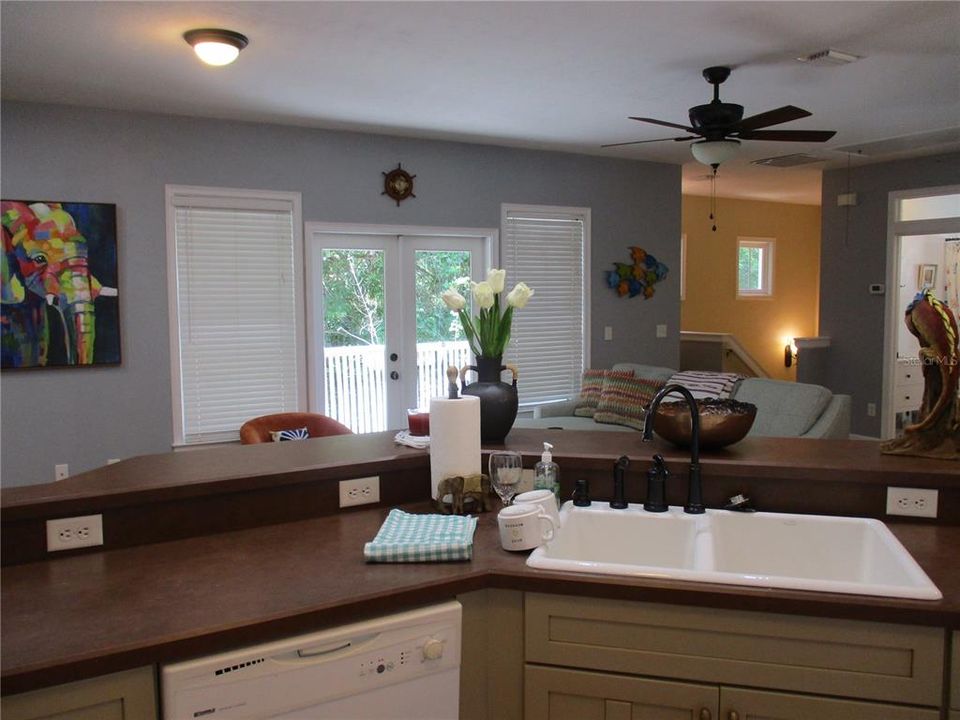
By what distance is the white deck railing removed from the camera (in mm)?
5152

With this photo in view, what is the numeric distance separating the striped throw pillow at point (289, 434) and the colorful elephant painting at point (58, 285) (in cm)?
128

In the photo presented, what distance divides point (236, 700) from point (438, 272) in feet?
14.4

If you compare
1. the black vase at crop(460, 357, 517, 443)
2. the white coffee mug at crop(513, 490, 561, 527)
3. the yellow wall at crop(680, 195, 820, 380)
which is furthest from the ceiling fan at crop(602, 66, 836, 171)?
the yellow wall at crop(680, 195, 820, 380)

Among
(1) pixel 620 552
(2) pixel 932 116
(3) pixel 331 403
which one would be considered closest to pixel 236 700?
(1) pixel 620 552

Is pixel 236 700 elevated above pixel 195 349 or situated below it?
below

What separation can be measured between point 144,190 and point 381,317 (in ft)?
5.80

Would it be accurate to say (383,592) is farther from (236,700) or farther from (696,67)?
(696,67)

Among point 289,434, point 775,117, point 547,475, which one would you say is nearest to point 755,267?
point 775,117

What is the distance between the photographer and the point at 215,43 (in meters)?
3.02

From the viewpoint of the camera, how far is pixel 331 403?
515cm

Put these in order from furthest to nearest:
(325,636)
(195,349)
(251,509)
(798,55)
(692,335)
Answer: (692,335), (195,349), (798,55), (251,509), (325,636)

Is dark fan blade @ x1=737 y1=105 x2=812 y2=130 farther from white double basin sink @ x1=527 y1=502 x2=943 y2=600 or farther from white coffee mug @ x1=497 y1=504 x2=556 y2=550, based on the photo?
white coffee mug @ x1=497 y1=504 x2=556 y2=550

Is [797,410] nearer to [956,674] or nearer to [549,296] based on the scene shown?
[549,296]

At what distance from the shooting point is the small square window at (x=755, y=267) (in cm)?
973
